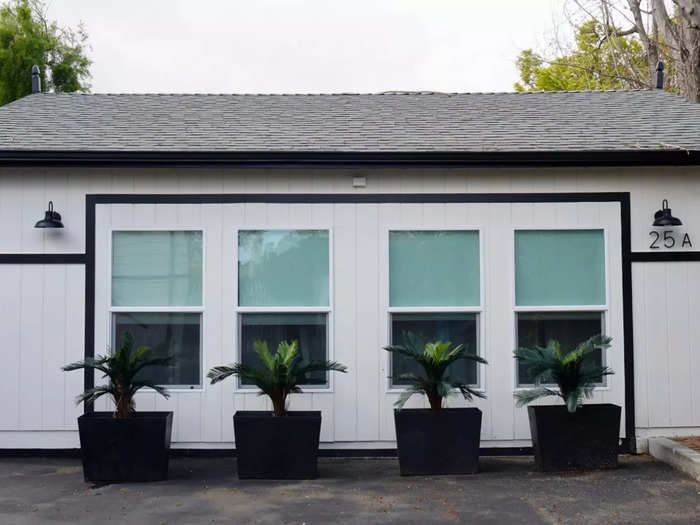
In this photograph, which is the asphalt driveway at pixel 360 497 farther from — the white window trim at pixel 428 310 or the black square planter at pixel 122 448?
the white window trim at pixel 428 310

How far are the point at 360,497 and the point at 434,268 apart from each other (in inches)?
94.6

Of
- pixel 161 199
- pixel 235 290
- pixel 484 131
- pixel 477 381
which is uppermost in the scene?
pixel 484 131

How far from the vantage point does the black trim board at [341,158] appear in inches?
274

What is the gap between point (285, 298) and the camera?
23.4 ft

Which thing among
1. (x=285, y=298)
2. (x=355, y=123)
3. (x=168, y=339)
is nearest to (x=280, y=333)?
(x=285, y=298)

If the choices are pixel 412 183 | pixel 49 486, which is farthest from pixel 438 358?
pixel 49 486

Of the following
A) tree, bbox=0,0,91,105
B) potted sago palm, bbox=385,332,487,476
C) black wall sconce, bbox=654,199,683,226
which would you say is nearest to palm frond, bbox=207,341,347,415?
potted sago palm, bbox=385,332,487,476

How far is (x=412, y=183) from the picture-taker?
7230 mm

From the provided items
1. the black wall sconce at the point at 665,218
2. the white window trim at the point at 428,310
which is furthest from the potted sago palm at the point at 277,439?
the black wall sconce at the point at 665,218

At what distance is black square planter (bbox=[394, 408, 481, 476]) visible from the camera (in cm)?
632

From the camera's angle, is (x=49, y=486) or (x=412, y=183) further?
(x=412, y=183)

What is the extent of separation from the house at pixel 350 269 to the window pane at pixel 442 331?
21 millimetres

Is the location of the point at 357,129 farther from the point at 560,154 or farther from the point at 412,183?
the point at 560,154

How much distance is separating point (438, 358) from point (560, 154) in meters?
2.33
